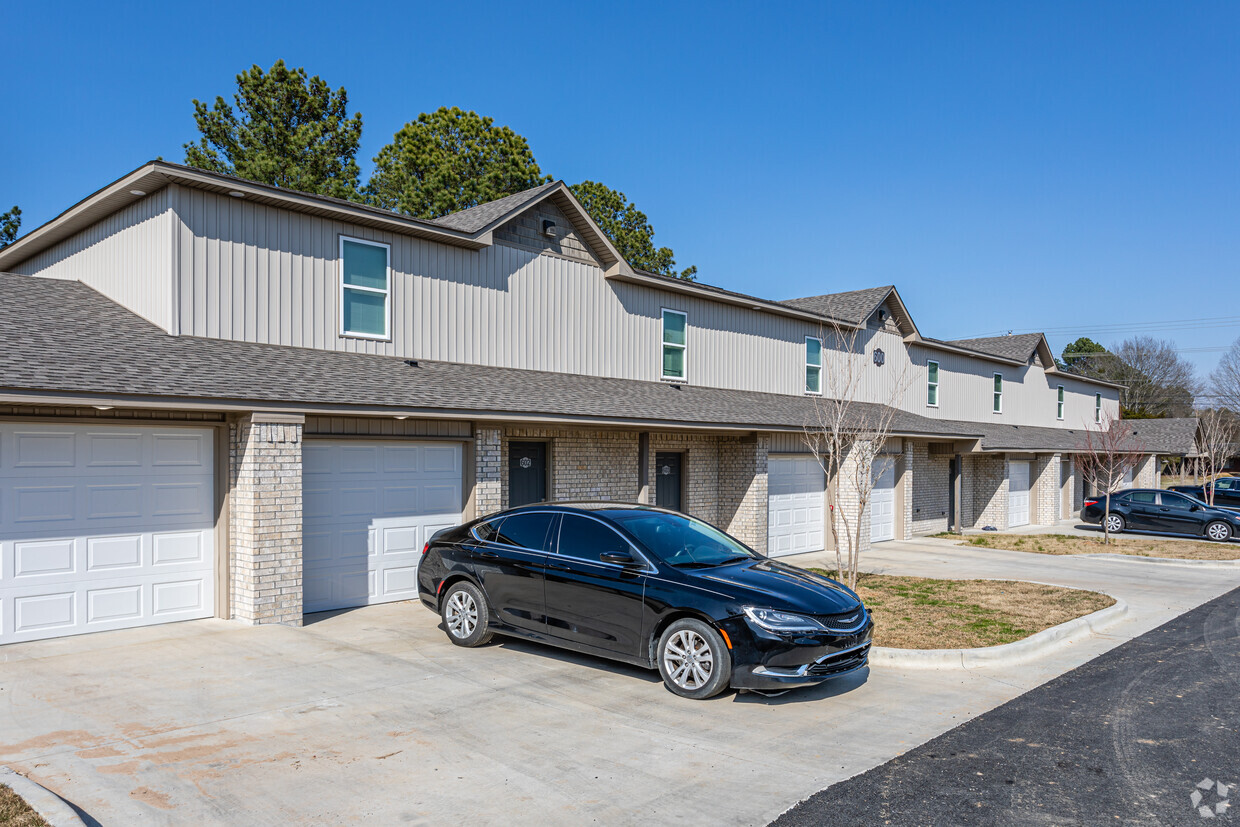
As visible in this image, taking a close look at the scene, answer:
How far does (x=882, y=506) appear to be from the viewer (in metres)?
22.1

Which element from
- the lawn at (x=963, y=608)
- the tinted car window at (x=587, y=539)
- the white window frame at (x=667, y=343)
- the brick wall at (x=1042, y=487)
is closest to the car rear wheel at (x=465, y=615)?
the tinted car window at (x=587, y=539)

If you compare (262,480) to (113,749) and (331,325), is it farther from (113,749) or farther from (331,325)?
(113,749)

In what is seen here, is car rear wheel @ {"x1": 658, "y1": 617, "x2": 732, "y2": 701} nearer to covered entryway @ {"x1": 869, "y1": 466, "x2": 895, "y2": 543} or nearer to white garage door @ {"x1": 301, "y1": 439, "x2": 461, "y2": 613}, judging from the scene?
white garage door @ {"x1": 301, "y1": 439, "x2": 461, "y2": 613}

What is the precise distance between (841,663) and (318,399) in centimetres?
668

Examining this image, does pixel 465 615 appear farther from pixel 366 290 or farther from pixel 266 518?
pixel 366 290

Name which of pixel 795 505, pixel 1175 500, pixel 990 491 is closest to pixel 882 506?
pixel 795 505

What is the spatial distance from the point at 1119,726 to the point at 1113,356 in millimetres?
90318

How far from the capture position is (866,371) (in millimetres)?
23719

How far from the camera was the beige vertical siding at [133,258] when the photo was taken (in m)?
10.7

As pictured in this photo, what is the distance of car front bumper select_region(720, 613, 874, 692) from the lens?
7.16 meters

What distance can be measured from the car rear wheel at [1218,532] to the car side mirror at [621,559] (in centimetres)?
2301

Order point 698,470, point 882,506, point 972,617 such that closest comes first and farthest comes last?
1. point 972,617
2. point 698,470
3. point 882,506

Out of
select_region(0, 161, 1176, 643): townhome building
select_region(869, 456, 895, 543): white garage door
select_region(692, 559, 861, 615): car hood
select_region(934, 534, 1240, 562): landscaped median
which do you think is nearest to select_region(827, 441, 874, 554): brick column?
select_region(869, 456, 895, 543): white garage door

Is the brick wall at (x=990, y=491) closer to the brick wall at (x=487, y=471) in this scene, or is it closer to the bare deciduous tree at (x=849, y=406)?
the bare deciduous tree at (x=849, y=406)
